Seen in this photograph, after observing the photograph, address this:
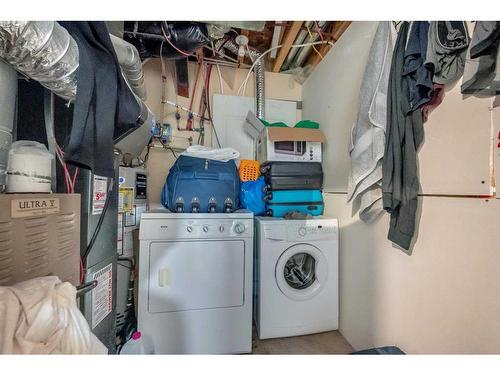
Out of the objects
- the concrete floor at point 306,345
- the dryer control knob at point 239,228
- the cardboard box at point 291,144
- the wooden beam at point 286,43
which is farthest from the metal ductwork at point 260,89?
the concrete floor at point 306,345

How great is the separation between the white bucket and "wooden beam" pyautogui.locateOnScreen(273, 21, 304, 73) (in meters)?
1.86

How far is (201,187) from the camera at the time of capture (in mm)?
1488

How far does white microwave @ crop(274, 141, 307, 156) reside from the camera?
5.88 ft

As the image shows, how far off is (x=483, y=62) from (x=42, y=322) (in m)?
1.34

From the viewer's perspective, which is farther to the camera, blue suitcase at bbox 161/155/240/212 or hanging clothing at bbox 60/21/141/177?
blue suitcase at bbox 161/155/240/212

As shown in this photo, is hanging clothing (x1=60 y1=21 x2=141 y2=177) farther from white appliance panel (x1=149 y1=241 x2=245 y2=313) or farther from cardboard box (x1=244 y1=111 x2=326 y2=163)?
cardboard box (x1=244 y1=111 x2=326 y2=163)

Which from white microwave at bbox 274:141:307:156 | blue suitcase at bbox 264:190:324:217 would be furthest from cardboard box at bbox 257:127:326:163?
blue suitcase at bbox 264:190:324:217

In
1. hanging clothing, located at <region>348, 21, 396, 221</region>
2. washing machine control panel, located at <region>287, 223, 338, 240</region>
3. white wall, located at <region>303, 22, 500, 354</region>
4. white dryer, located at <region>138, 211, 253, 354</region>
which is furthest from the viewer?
washing machine control panel, located at <region>287, 223, 338, 240</region>

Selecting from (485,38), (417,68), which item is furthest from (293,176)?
(485,38)

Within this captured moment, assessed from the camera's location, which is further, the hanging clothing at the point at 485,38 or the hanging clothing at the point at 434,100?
the hanging clothing at the point at 434,100

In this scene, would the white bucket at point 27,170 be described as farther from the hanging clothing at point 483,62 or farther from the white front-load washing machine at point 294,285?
the hanging clothing at point 483,62

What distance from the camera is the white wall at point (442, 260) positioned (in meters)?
0.73

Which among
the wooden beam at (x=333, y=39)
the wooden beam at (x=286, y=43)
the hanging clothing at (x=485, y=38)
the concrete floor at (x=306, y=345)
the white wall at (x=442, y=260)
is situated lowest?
the concrete floor at (x=306, y=345)

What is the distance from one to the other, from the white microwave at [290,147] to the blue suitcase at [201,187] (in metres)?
0.48
